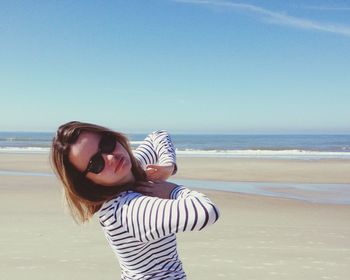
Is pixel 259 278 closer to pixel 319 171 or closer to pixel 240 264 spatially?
pixel 240 264

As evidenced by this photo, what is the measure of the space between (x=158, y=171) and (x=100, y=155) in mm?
346

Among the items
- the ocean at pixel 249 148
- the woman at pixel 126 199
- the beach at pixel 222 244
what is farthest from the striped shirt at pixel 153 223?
the ocean at pixel 249 148

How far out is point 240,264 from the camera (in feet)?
18.0

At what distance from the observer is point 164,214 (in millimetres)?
1367

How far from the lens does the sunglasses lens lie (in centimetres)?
158

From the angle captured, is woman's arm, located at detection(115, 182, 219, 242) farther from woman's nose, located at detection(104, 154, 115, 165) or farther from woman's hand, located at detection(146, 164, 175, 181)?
woman's hand, located at detection(146, 164, 175, 181)

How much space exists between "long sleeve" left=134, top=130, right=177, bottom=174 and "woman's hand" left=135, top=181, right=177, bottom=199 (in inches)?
13.9

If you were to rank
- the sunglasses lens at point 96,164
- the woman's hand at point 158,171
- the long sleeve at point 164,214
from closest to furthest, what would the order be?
the long sleeve at point 164,214 → the sunglasses lens at point 96,164 → the woman's hand at point 158,171

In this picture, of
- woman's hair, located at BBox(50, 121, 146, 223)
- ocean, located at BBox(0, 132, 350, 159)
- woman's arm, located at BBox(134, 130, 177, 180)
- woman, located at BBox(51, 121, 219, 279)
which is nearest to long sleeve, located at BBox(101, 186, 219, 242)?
woman, located at BBox(51, 121, 219, 279)

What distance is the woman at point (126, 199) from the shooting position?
4.51 feet

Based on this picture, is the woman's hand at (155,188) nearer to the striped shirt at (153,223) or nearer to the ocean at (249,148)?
the striped shirt at (153,223)

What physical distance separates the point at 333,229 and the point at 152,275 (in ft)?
21.1

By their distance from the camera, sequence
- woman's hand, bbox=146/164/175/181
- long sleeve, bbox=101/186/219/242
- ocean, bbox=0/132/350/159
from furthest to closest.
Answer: ocean, bbox=0/132/350/159 → woman's hand, bbox=146/164/175/181 → long sleeve, bbox=101/186/219/242

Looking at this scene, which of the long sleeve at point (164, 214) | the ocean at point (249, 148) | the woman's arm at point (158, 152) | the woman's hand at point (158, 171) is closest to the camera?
the long sleeve at point (164, 214)
